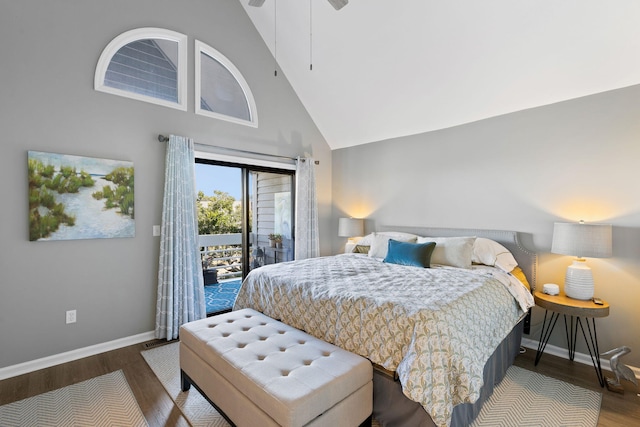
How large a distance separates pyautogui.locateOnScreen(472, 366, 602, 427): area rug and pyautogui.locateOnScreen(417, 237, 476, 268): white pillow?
105 cm

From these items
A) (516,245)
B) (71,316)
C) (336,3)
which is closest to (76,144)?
(71,316)

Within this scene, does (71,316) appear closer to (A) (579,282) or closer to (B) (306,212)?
(B) (306,212)

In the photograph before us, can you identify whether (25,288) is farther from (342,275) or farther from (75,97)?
(342,275)

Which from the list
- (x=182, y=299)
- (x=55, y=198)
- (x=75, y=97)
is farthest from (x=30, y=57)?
(x=182, y=299)

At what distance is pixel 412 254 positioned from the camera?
3.14 m

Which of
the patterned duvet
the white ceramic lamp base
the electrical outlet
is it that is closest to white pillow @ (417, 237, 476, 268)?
the patterned duvet

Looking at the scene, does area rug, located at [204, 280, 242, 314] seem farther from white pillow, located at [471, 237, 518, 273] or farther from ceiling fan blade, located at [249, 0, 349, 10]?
ceiling fan blade, located at [249, 0, 349, 10]

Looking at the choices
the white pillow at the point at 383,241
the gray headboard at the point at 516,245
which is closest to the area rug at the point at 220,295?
the white pillow at the point at 383,241

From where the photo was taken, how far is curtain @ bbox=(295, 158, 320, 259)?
4605 millimetres

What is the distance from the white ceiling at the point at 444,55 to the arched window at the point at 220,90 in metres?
0.80

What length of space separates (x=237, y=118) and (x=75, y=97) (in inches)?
66.0

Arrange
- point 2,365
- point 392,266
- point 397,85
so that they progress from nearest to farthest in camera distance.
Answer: point 2,365, point 392,266, point 397,85

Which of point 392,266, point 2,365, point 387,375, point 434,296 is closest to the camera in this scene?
point 387,375

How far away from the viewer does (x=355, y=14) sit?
320 centimetres
